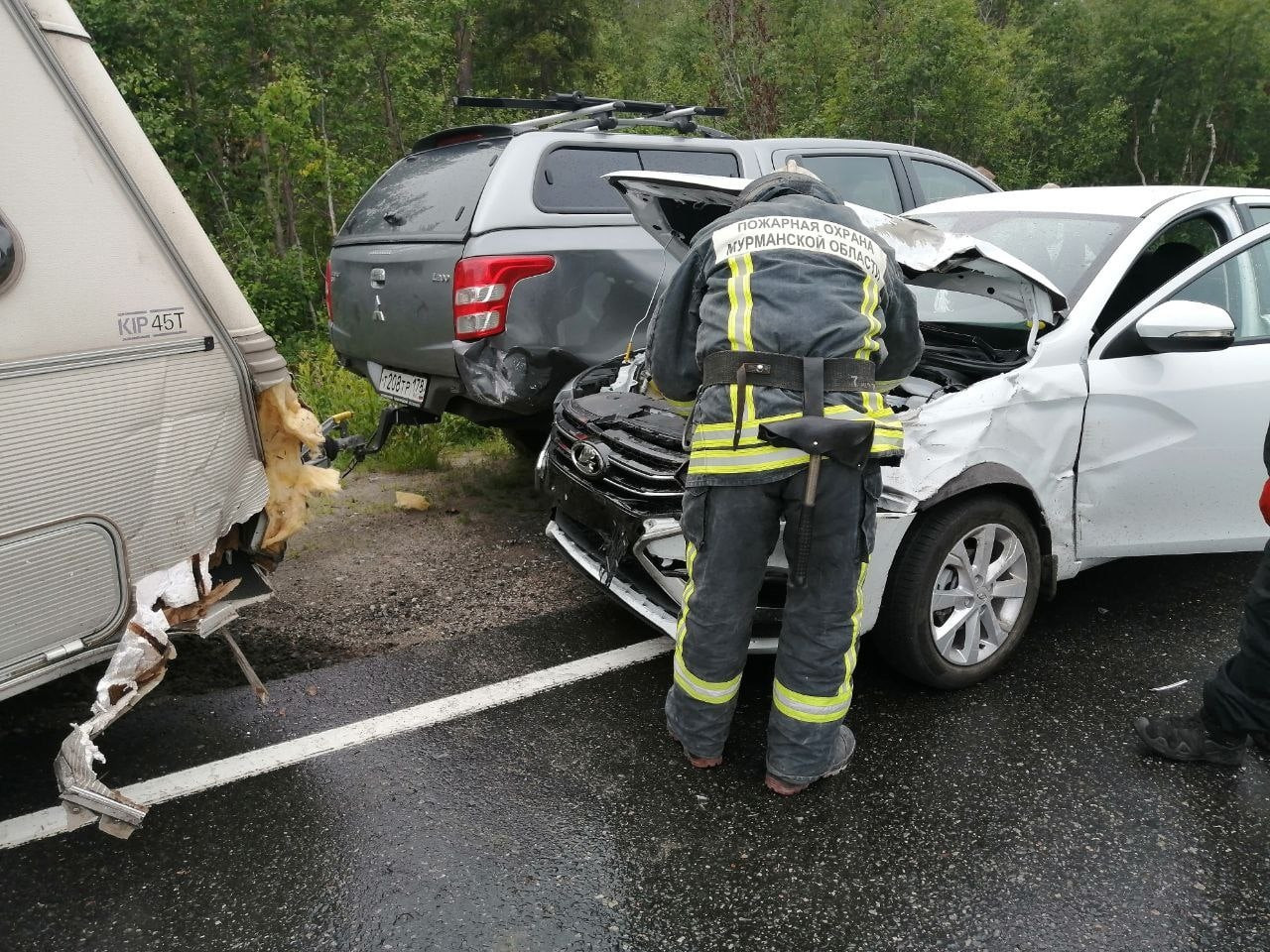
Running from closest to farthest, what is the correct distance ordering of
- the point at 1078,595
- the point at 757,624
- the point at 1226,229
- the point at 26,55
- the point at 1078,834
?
1. the point at 26,55
2. the point at 1078,834
3. the point at 757,624
4. the point at 1226,229
5. the point at 1078,595

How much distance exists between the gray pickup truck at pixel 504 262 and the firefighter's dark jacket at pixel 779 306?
1730 millimetres

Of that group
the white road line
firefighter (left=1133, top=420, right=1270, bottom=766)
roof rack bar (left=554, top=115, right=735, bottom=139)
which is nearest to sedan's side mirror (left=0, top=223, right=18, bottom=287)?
the white road line

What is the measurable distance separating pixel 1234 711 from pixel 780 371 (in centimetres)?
168

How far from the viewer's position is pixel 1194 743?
113 inches

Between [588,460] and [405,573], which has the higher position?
[588,460]

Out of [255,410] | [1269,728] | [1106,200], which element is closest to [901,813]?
[1269,728]

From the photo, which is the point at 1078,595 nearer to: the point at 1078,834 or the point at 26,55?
the point at 1078,834

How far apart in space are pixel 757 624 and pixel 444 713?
3.55 feet

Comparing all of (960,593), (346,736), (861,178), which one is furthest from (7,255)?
(861,178)

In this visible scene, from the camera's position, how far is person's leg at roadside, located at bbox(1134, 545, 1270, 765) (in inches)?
105

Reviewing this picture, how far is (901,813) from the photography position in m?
2.66

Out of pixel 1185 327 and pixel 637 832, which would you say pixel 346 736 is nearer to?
pixel 637 832

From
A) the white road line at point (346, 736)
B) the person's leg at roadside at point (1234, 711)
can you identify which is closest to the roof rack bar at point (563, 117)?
the white road line at point (346, 736)

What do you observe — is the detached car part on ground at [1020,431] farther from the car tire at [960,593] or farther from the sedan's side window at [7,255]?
the sedan's side window at [7,255]
